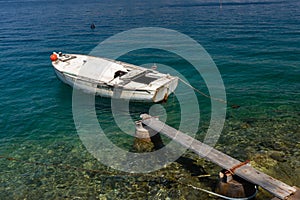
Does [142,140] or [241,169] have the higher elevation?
[241,169]

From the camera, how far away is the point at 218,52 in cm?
3400

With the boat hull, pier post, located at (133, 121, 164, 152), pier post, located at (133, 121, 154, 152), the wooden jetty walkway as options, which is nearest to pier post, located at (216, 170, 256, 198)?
the wooden jetty walkway

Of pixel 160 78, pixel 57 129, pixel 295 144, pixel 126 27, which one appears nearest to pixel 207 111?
pixel 160 78

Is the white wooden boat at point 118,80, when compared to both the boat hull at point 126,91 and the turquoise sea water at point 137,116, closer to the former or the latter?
the boat hull at point 126,91

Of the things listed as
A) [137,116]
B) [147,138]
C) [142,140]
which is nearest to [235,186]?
[147,138]

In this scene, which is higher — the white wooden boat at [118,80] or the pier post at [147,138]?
the white wooden boat at [118,80]

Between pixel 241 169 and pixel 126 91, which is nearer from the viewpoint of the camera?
pixel 241 169

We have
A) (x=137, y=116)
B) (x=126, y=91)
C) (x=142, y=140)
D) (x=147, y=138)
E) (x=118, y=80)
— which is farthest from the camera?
(x=118, y=80)

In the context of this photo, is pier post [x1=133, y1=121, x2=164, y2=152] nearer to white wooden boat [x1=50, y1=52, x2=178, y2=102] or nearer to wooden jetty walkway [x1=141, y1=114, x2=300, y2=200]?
wooden jetty walkway [x1=141, y1=114, x2=300, y2=200]

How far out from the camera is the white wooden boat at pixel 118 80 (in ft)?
67.4

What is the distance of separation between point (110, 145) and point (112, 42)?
29.6m

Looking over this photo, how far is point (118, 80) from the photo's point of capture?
21875 millimetres

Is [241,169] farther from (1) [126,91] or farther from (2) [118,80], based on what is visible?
(2) [118,80]

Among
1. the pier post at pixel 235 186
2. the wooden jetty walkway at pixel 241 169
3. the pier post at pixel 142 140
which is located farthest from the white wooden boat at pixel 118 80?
the pier post at pixel 235 186
